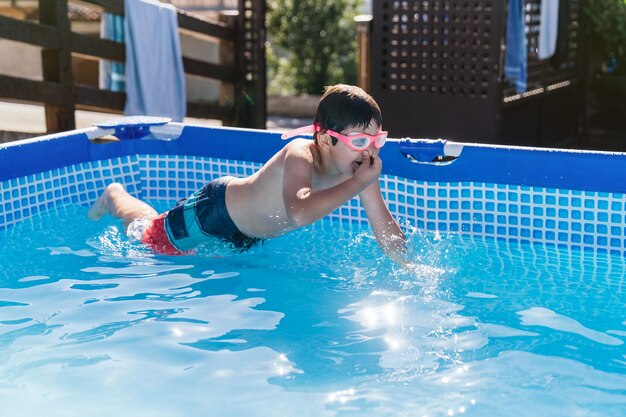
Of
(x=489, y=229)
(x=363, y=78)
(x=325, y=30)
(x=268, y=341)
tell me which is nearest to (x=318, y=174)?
(x=268, y=341)

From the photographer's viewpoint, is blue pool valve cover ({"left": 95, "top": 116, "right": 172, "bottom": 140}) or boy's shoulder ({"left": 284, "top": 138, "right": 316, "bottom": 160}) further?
blue pool valve cover ({"left": 95, "top": 116, "right": 172, "bottom": 140})

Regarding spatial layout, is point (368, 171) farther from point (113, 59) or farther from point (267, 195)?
point (113, 59)

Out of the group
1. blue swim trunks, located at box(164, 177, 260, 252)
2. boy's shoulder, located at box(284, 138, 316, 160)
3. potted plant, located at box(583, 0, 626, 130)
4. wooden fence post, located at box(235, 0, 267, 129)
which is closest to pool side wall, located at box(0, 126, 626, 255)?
blue swim trunks, located at box(164, 177, 260, 252)

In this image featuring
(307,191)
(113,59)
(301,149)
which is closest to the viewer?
(307,191)

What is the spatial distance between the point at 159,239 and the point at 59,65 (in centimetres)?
264

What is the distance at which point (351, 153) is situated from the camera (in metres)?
3.60

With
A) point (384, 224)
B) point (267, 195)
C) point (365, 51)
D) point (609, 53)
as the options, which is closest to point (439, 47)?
point (365, 51)

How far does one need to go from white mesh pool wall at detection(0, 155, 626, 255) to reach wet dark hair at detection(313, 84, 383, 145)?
55.1 inches

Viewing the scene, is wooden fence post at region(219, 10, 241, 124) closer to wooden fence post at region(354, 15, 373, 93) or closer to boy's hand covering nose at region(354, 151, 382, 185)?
wooden fence post at region(354, 15, 373, 93)

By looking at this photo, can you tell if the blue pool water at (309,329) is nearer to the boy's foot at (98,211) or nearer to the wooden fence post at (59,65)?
the boy's foot at (98,211)

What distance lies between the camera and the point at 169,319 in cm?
351

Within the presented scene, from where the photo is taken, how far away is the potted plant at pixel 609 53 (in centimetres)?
777

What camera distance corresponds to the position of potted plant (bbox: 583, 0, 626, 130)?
7.77 metres

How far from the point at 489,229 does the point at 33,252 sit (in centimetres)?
242
